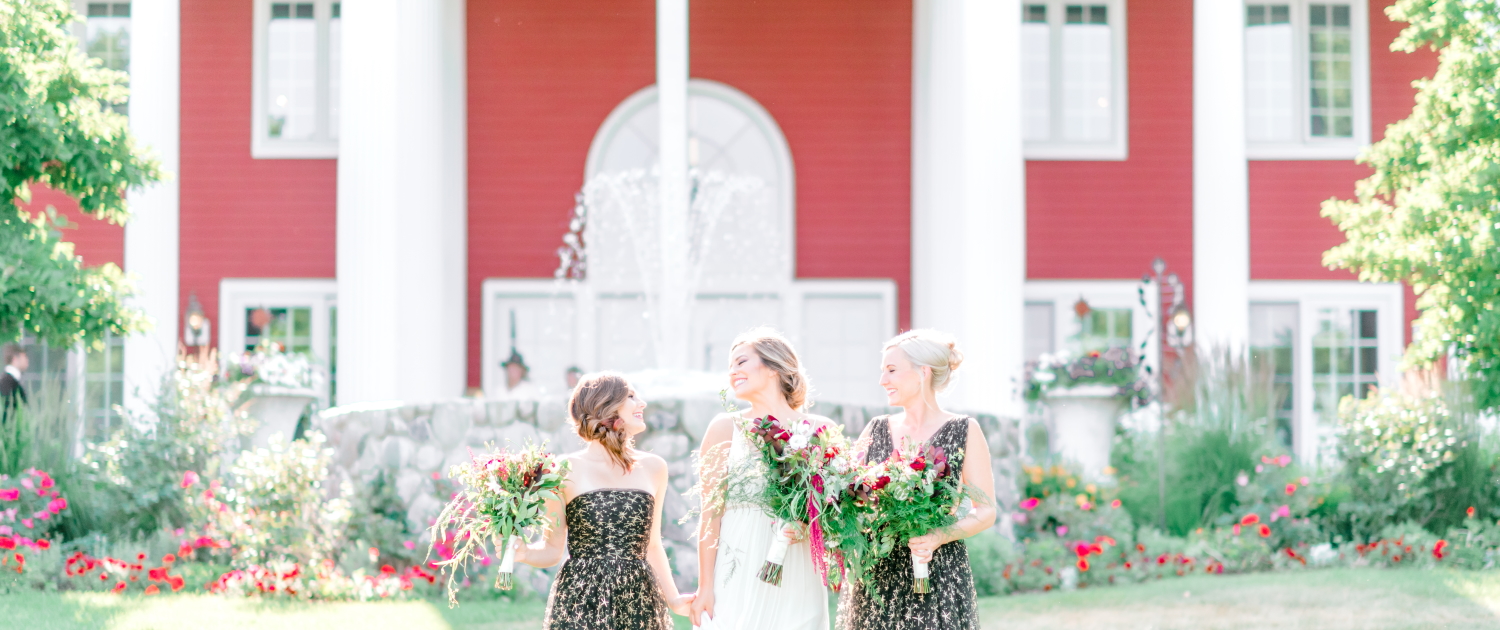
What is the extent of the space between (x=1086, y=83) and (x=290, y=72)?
328 inches

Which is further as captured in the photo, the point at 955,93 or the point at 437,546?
the point at 955,93

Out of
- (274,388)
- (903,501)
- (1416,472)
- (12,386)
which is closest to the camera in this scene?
(903,501)

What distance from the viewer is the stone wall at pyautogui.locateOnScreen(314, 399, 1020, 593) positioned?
798cm

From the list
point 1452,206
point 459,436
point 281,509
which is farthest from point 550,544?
point 1452,206

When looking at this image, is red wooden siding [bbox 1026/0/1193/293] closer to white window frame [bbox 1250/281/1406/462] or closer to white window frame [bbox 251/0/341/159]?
white window frame [bbox 1250/281/1406/462]

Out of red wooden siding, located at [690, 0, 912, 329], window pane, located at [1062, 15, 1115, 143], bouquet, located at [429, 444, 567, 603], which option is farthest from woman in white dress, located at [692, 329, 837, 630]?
window pane, located at [1062, 15, 1115, 143]

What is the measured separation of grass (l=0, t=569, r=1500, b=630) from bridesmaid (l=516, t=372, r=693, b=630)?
2.86 metres

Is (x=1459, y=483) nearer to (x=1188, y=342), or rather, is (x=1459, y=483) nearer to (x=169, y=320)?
(x=1188, y=342)

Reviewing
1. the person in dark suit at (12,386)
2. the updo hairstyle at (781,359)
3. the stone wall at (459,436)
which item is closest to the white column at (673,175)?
the stone wall at (459,436)

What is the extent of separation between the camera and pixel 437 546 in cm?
778

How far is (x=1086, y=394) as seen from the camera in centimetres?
1130

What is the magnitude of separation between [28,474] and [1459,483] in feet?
30.6

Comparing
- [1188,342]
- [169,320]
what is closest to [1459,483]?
[1188,342]

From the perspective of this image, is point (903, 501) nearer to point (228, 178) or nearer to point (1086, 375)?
point (1086, 375)
